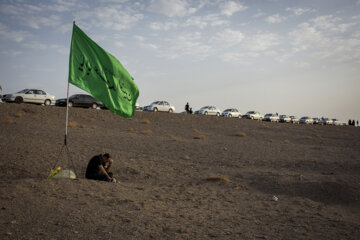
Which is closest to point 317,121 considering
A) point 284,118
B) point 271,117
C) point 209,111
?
point 284,118

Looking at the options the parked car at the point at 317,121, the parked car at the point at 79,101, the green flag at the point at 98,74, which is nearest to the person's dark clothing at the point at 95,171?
the green flag at the point at 98,74

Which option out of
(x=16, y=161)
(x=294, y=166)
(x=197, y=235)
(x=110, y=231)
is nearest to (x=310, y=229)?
(x=197, y=235)

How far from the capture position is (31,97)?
28.1 m

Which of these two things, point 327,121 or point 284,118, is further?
point 327,121

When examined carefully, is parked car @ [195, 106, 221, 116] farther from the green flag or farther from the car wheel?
the green flag

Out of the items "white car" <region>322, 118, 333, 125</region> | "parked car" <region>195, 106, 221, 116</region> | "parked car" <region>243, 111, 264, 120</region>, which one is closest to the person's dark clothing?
"parked car" <region>195, 106, 221, 116</region>

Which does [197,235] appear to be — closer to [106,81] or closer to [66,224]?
[66,224]

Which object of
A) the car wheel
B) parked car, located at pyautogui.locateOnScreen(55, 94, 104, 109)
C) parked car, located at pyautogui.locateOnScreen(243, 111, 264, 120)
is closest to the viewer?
the car wheel

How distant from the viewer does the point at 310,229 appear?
6207mm

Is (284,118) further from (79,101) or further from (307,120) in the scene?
(79,101)

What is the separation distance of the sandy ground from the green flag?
8.13 feet

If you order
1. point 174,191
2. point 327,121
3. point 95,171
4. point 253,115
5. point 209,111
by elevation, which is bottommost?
point 174,191

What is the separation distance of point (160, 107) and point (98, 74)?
104 feet

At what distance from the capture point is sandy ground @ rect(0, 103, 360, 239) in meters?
5.56
